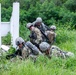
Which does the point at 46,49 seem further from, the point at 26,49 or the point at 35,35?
the point at 35,35

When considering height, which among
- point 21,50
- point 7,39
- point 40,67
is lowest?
point 7,39

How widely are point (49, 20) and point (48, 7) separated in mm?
1420

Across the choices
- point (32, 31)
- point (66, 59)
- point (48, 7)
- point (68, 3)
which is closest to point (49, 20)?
point (48, 7)

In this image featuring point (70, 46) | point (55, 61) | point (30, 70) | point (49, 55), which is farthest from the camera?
point (70, 46)

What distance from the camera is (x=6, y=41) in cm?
1315

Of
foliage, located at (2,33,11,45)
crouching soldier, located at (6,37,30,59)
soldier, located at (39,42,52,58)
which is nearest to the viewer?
soldier, located at (39,42,52,58)

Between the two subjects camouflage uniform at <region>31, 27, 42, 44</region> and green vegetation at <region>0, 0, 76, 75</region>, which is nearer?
green vegetation at <region>0, 0, 76, 75</region>

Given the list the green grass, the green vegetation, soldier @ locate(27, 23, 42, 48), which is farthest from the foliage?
the green grass

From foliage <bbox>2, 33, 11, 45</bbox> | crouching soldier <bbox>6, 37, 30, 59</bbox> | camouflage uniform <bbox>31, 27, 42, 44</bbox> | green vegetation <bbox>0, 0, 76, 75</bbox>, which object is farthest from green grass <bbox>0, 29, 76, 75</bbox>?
foliage <bbox>2, 33, 11, 45</bbox>

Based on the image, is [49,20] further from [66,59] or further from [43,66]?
[43,66]

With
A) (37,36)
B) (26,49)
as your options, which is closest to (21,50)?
(26,49)

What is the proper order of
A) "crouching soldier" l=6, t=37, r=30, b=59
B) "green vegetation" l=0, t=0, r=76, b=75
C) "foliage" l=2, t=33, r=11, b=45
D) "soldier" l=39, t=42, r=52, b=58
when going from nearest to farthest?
"green vegetation" l=0, t=0, r=76, b=75 < "soldier" l=39, t=42, r=52, b=58 < "crouching soldier" l=6, t=37, r=30, b=59 < "foliage" l=2, t=33, r=11, b=45

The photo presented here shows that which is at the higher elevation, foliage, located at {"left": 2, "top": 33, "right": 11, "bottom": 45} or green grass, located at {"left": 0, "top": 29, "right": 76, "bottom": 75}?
green grass, located at {"left": 0, "top": 29, "right": 76, "bottom": 75}

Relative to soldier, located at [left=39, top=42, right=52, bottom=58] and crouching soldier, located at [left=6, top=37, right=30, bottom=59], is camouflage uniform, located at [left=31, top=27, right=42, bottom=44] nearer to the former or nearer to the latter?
crouching soldier, located at [left=6, top=37, right=30, bottom=59]
